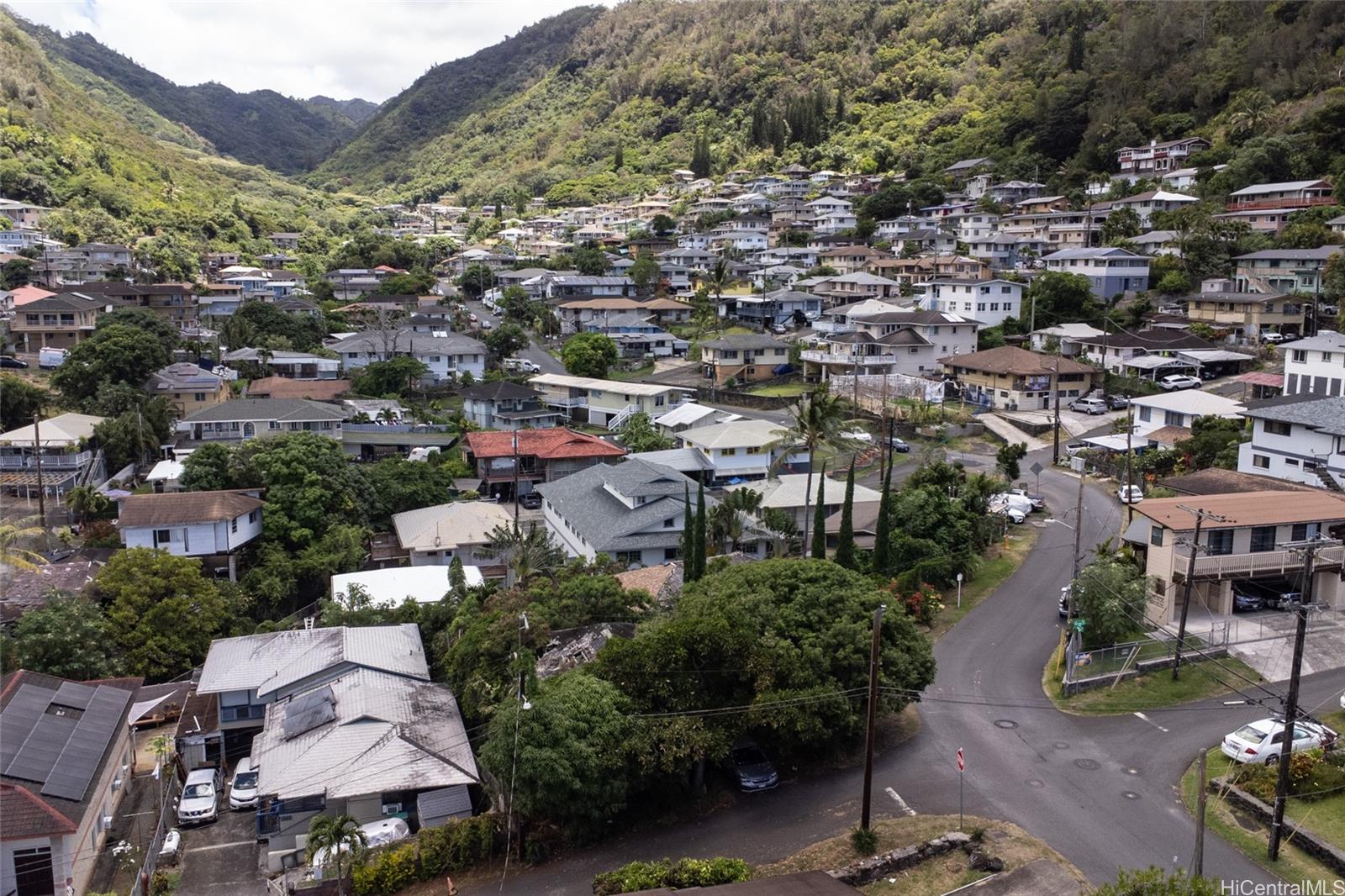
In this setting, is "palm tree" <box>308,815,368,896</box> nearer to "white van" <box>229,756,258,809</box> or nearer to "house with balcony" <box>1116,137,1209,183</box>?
"white van" <box>229,756,258,809</box>

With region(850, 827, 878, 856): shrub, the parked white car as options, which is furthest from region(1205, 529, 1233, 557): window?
region(850, 827, 878, 856): shrub

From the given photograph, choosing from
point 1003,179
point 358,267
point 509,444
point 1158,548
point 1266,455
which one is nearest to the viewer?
point 1158,548

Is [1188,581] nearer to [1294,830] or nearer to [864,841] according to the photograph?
[1294,830]

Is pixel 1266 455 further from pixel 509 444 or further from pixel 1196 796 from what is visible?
pixel 509 444

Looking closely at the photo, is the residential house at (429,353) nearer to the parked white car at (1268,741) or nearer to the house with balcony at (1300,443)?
the house with balcony at (1300,443)

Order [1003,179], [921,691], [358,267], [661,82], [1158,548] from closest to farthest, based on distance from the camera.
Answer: [921,691] → [1158,548] → [1003,179] → [358,267] → [661,82]

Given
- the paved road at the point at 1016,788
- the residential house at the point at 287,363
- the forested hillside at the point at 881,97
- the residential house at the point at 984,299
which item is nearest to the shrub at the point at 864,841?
the paved road at the point at 1016,788

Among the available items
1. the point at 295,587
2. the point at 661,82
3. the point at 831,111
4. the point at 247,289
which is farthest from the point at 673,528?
the point at 661,82
